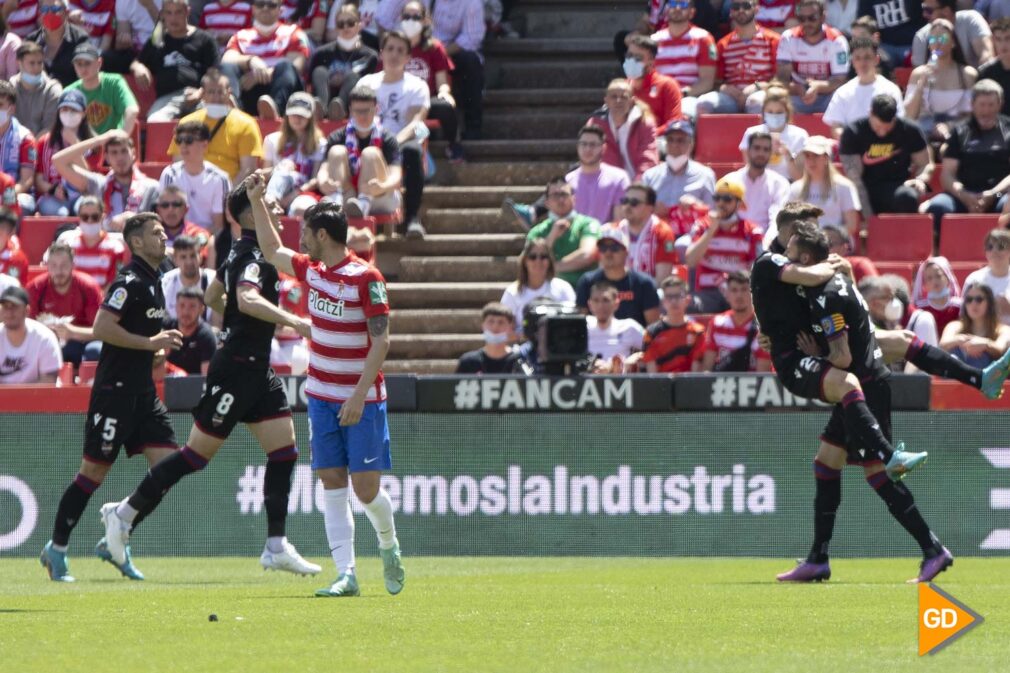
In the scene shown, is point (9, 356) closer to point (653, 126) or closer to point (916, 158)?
point (653, 126)

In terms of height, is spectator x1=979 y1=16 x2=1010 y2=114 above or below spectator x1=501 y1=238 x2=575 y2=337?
above

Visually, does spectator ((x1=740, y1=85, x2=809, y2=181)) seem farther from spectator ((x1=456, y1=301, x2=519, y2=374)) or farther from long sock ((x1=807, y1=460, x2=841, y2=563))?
long sock ((x1=807, y1=460, x2=841, y2=563))

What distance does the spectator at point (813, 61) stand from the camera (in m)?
18.2

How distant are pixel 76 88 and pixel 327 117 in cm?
261

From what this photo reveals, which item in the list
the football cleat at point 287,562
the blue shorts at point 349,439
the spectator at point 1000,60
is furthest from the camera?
the spectator at point 1000,60

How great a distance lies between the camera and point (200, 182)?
57.0 feet

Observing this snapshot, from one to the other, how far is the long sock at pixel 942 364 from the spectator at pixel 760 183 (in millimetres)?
5388

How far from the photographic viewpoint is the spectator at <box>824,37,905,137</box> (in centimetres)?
1748

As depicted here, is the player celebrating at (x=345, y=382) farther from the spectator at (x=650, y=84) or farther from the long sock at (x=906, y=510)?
the spectator at (x=650, y=84)

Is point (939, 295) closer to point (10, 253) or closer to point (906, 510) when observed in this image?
point (906, 510)

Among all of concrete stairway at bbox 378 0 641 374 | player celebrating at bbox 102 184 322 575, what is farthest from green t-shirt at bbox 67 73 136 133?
player celebrating at bbox 102 184 322 575

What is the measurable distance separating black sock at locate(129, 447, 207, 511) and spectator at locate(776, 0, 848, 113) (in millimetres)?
9037

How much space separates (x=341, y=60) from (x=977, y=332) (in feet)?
26.2

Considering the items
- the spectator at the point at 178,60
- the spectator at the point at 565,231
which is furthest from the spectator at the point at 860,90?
the spectator at the point at 178,60
